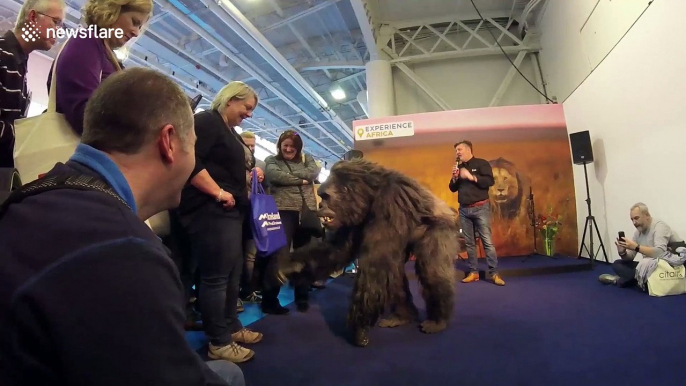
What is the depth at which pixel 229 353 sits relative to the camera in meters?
2.04

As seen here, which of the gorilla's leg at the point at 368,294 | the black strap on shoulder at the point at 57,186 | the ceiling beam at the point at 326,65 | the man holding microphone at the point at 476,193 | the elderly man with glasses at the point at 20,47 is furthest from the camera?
the ceiling beam at the point at 326,65

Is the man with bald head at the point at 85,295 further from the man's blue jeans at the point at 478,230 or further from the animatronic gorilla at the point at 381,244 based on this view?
the man's blue jeans at the point at 478,230

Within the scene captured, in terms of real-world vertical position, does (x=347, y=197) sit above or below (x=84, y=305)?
above

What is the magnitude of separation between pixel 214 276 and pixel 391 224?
1.05 m

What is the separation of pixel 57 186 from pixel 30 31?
1.60 metres

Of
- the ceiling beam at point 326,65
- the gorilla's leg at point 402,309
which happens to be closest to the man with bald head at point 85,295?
the gorilla's leg at point 402,309

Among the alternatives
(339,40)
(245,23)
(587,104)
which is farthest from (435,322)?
(339,40)

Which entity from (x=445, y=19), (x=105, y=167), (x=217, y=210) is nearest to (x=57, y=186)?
(x=105, y=167)

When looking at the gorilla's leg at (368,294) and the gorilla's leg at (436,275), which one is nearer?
the gorilla's leg at (368,294)

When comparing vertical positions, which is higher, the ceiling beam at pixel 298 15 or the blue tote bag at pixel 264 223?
the ceiling beam at pixel 298 15

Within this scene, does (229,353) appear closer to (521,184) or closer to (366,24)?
(521,184)

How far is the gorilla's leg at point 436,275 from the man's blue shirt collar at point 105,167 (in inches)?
82.7

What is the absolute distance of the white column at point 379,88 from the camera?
792 cm

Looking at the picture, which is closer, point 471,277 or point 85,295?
point 85,295
